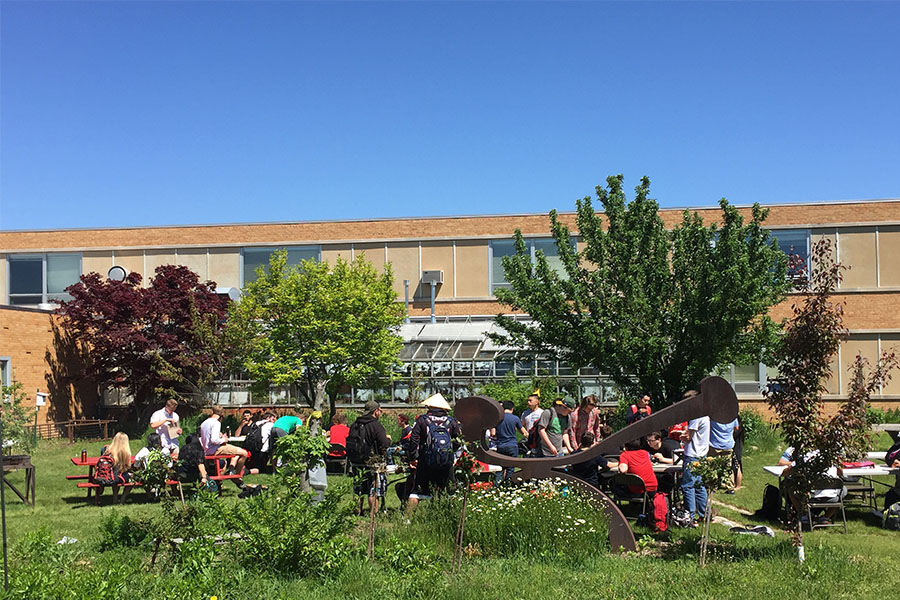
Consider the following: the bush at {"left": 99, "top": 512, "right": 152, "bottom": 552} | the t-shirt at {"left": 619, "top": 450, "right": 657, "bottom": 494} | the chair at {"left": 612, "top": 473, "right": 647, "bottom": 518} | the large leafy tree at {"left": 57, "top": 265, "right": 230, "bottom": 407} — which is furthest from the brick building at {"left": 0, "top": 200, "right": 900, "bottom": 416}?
the bush at {"left": 99, "top": 512, "right": 152, "bottom": 552}

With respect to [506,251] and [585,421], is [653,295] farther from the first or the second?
[506,251]

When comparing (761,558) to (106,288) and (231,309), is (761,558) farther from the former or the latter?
(106,288)

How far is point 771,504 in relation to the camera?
42.2 feet

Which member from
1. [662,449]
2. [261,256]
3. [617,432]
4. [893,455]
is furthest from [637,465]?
[261,256]

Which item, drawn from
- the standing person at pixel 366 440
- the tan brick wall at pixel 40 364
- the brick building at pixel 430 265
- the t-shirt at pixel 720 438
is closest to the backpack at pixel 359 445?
the standing person at pixel 366 440

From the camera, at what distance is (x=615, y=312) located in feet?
70.2

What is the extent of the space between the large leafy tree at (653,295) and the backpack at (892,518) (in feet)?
25.8

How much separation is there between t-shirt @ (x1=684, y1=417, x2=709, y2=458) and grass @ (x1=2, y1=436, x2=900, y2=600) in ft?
4.39

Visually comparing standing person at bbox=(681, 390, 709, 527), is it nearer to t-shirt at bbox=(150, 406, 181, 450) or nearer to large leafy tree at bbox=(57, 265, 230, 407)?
t-shirt at bbox=(150, 406, 181, 450)

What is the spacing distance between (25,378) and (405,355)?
1245cm

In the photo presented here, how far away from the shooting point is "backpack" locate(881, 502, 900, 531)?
39.9 feet

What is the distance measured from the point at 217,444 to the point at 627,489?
7285mm

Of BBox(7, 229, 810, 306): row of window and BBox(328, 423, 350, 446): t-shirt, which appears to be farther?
BBox(7, 229, 810, 306): row of window

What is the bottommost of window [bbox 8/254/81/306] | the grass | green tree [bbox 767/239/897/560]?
the grass
